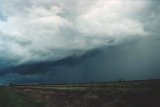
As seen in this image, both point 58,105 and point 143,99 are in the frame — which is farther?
point 58,105

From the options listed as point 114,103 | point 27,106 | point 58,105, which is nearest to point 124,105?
point 114,103

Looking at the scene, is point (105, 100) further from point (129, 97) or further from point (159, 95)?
point (159, 95)

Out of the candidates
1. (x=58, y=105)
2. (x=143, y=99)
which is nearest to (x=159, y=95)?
(x=143, y=99)

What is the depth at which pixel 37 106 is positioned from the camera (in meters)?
43.5

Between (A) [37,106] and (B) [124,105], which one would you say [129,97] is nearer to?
(B) [124,105]

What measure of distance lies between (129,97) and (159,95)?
428 centimetres

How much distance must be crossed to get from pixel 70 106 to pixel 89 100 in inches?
173

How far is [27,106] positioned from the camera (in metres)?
44.0

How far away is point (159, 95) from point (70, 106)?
12133 mm

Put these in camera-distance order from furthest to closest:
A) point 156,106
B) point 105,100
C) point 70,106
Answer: point 105,100 → point 70,106 → point 156,106

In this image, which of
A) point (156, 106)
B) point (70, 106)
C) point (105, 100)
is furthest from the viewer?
point (105, 100)

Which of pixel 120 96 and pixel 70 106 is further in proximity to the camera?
pixel 120 96

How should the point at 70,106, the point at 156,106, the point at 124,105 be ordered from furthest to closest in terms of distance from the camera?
the point at 70,106 < the point at 124,105 < the point at 156,106

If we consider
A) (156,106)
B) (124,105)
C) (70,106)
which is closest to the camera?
(156,106)
